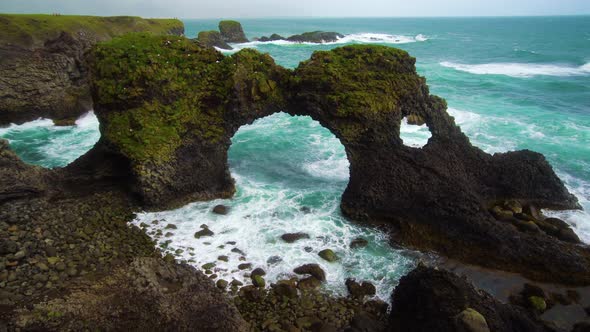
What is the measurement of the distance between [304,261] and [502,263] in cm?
793

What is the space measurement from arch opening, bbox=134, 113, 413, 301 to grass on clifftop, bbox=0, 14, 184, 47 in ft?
83.3

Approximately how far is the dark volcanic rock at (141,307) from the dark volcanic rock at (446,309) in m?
5.04

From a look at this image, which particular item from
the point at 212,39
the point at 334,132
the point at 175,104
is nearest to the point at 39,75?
the point at 175,104

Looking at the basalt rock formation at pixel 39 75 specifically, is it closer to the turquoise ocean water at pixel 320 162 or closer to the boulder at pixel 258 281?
the turquoise ocean water at pixel 320 162

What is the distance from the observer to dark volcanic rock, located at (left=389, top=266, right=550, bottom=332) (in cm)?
1036

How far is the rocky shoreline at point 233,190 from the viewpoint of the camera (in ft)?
39.0

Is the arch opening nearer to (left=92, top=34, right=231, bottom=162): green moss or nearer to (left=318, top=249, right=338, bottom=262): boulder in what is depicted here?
(left=318, top=249, right=338, bottom=262): boulder

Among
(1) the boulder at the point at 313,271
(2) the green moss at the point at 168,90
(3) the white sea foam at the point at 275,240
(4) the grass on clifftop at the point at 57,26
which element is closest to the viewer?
(1) the boulder at the point at 313,271

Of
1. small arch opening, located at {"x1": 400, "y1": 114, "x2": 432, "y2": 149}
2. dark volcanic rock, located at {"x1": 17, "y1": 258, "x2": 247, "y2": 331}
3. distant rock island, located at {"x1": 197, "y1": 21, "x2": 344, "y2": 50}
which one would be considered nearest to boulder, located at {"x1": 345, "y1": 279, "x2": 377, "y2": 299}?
dark volcanic rock, located at {"x1": 17, "y1": 258, "x2": 247, "y2": 331}

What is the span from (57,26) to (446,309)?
153ft

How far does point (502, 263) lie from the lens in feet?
50.4

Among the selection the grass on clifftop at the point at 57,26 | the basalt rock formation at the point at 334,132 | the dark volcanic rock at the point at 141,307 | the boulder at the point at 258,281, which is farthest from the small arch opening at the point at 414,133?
the grass on clifftop at the point at 57,26

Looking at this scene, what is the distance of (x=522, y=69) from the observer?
5666 cm

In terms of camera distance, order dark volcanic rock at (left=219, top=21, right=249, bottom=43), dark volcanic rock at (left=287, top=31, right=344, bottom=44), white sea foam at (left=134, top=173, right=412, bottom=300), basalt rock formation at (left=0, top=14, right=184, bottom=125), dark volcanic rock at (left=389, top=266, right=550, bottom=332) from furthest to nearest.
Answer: dark volcanic rock at (left=287, top=31, right=344, bottom=44), dark volcanic rock at (left=219, top=21, right=249, bottom=43), basalt rock formation at (left=0, top=14, right=184, bottom=125), white sea foam at (left=134, top=173, right=412, bottom=300), dark volcanic rock at (left=389, top=266, right=550, bottom=332)
